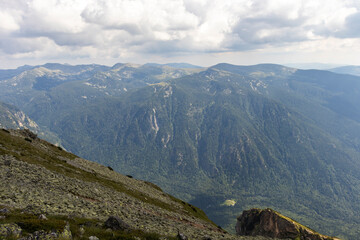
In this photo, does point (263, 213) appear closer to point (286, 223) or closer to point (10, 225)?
point (286, 223)

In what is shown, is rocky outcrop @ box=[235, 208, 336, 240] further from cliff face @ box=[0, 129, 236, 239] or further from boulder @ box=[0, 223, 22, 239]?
boulder @ box=[0, 223, 22, 239]

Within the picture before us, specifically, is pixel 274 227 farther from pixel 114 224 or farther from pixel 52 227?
pixel 52 227

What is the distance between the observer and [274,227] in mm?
73500

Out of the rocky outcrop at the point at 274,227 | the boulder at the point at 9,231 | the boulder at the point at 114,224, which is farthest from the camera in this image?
the rocky outcrop at the point at 274,227

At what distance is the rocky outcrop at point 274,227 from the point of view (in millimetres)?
67000

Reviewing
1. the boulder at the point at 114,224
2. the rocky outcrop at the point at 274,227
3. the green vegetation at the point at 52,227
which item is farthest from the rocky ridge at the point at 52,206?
the rocky outcrop at the point at 274,227

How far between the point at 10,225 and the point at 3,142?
54727 millimetres

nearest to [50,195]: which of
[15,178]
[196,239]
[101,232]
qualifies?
[15,178]

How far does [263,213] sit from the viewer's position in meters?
83.0

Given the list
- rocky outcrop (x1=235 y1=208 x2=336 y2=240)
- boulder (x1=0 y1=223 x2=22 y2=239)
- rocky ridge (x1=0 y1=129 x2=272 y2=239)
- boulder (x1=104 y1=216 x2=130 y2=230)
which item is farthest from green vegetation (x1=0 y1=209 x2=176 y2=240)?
rocky outcrop (x1=235 y1=208 x2=336 y2=240)

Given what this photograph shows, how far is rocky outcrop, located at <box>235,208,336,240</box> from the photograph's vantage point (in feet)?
220

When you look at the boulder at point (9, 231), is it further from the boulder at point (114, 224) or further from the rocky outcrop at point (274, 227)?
the rocky outcrop at point (274, 227)

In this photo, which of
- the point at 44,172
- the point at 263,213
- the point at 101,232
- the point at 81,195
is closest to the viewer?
the point at 101,232

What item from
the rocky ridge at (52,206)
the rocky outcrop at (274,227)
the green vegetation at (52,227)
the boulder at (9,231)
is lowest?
the rocky outcrop at (274,227)
